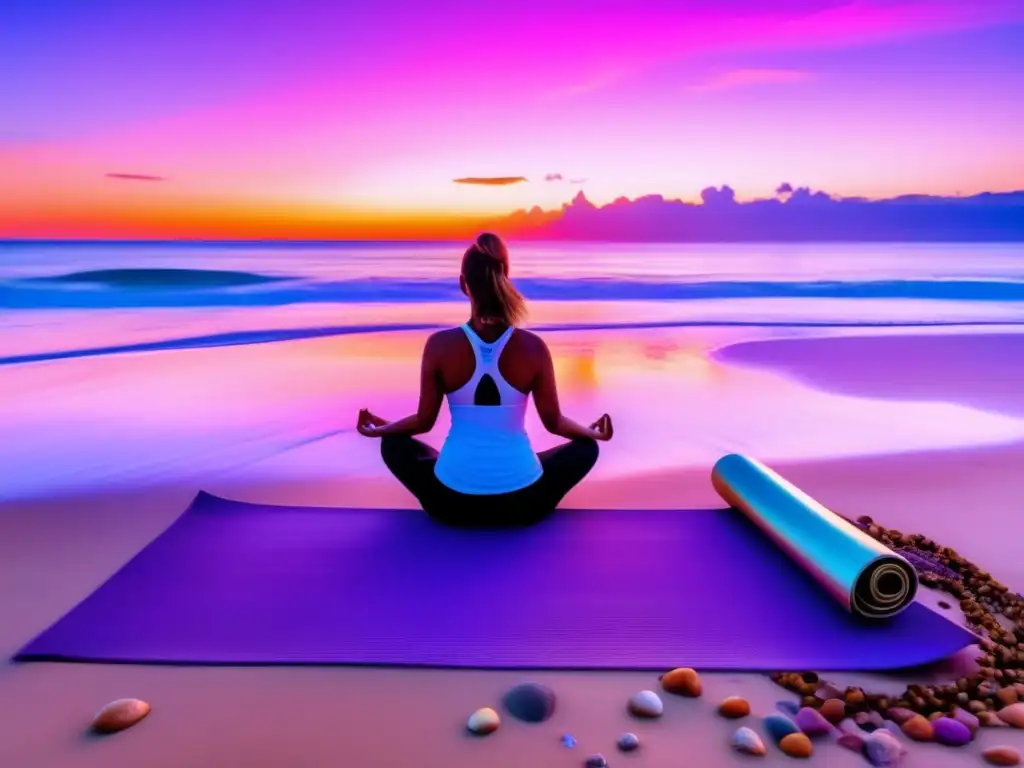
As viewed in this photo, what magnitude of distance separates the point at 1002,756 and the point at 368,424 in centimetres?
210

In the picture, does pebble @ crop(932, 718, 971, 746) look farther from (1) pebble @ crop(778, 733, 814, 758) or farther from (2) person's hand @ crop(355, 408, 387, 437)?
(2) person's hand @ crop(355, 408, 387, 437)

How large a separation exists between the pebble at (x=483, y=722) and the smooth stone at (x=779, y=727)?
62 cm

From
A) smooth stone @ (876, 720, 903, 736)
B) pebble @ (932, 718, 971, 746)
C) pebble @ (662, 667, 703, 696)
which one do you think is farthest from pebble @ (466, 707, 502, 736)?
pebble @ (932, 718, 971, 746)

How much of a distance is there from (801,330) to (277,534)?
24.0ft

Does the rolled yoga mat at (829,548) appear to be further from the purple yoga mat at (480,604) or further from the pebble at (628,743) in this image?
the pebble at (628,743)

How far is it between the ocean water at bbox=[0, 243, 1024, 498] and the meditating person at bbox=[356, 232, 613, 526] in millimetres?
967

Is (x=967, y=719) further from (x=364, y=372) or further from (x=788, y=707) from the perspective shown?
(x=364, y=372)

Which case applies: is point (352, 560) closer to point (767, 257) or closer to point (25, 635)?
point (25, 635)

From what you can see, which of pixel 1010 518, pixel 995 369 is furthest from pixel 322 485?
pixel 995 369

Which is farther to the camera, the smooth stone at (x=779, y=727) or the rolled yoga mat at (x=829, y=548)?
the rolled yoga mat at (x=829, y=548)

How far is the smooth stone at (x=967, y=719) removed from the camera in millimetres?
1857

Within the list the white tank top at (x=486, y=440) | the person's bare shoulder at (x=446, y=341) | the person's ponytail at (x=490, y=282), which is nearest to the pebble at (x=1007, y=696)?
the white tank top at (x=486, y=440)

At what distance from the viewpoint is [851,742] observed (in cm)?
181

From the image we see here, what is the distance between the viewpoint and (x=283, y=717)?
1.91 meters
